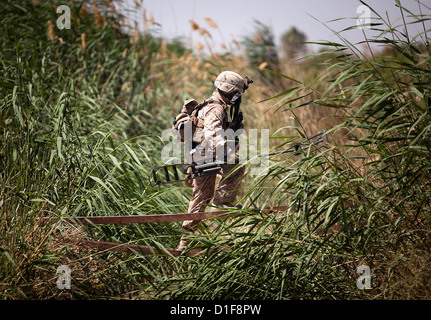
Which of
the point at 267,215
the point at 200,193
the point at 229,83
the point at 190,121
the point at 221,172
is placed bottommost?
the point at 267,215

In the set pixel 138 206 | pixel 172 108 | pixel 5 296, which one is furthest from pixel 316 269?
pixel 172 108

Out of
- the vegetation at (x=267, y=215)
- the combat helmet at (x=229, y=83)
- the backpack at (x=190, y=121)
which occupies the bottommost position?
the vegetation at (x=267, y=215)

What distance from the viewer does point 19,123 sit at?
4.23m

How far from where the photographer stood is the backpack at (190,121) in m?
3.67

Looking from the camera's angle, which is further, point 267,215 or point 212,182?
point 212,182

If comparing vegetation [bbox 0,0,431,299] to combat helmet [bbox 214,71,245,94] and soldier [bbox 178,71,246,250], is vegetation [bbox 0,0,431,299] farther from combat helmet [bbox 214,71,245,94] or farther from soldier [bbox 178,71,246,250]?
combat helmet [bbox 214,71,245,94]

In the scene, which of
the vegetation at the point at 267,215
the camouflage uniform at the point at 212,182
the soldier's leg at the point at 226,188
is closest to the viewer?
the vegetation at the point at 267,215

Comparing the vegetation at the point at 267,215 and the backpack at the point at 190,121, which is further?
the backpack at the point at 190,121

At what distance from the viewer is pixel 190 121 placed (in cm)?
368

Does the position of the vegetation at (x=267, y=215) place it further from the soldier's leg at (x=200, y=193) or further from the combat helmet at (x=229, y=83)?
the combat helmet at (x=229, y=83)

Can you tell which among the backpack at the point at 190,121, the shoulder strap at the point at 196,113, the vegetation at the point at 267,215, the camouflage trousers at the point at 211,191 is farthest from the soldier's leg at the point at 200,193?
the shoulder strap at the point at 196,113

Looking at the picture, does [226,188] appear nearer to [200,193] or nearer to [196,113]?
[200,193]

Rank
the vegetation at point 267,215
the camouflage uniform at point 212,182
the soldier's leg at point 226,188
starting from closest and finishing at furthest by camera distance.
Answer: the vegetation at point 267,215, the camouflage uniform at point 212,182, the soldier's leg at point 226,188

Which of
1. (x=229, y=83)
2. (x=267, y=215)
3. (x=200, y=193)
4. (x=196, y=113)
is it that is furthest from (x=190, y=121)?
(x=267, y=215)
